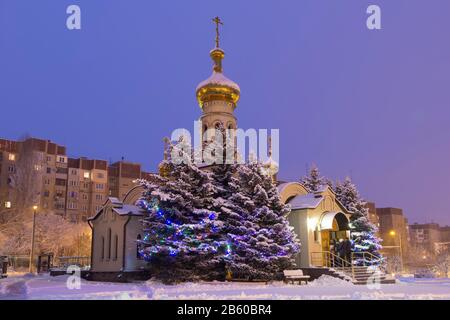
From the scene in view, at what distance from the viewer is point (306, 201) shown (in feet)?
81.7

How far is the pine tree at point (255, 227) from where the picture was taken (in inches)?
798

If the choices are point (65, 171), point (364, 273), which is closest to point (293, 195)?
point (364, 273)

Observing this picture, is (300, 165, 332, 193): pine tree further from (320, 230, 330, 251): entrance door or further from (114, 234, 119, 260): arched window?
(114, 234, 119, 260): arched window

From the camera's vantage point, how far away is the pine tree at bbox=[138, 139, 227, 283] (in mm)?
20156

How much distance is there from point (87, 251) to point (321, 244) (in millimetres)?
30268

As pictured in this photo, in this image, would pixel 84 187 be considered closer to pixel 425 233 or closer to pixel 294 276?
pixel 294 276

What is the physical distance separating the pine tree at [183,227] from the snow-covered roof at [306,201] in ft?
17.6

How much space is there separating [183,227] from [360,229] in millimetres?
14822

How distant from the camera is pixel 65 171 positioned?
7119 centimetres

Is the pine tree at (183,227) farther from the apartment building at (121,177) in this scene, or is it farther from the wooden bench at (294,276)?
the apartment building at (121,177)

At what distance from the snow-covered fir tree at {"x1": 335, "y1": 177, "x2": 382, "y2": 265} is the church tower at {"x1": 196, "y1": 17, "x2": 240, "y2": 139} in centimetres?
933

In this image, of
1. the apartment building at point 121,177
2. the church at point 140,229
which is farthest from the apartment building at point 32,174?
the church at point 140,229

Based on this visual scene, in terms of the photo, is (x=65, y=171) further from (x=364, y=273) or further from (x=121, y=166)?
(x=364, y=273)

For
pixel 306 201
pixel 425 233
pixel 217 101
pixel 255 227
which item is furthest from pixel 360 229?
pixel 425 233
